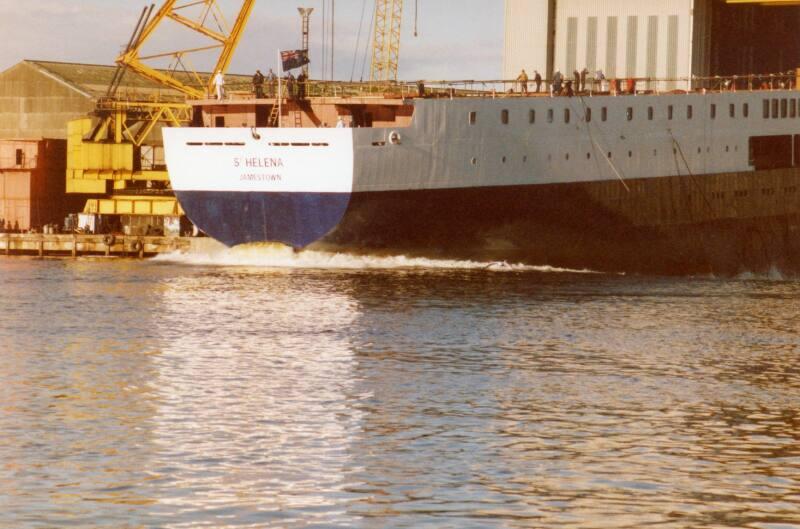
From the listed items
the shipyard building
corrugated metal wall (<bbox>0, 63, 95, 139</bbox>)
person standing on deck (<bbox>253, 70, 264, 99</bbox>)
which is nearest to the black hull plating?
the shipyard building

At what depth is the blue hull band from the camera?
58.6 m

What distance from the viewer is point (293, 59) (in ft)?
207

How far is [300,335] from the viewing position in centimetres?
4019

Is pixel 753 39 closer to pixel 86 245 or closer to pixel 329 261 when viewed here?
pixel 329 261

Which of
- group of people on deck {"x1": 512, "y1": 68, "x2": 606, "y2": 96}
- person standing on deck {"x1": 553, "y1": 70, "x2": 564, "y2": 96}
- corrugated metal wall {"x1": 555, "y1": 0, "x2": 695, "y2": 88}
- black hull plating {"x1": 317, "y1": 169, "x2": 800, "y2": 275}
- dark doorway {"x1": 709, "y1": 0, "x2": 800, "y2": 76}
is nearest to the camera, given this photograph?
black hull plating {"x1": 317, "y1": 169, "x2": 800, "y2": 275}

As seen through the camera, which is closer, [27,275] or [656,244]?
[27,275]

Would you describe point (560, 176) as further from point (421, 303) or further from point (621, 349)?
point (621, 349)

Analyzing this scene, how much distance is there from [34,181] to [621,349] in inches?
2025

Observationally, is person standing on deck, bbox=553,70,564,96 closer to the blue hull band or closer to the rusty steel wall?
the blue hull band

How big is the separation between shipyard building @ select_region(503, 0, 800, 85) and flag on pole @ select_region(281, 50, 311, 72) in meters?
14.1

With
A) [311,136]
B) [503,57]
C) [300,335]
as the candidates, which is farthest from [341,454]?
[503,57]

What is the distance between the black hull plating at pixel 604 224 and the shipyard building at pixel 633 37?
232 inches

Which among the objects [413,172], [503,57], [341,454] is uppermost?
[503,57]

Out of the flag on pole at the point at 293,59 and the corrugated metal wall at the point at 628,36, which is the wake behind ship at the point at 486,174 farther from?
the corrugated metal wall at the point at 628,36
